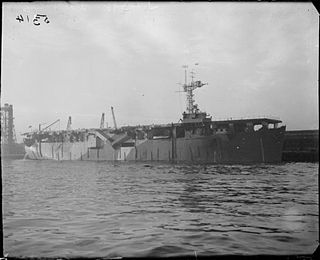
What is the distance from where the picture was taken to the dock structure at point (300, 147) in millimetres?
36034

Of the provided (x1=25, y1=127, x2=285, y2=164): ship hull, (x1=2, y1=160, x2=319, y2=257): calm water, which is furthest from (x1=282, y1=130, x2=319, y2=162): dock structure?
(x1=2, y1=160, x2=319, y2=257): calm water

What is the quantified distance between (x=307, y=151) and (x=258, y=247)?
36.8m

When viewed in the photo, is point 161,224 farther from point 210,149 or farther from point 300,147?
point 300,147

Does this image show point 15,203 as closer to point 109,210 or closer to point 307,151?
point 109,210

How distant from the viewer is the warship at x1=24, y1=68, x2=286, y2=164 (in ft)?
98.9

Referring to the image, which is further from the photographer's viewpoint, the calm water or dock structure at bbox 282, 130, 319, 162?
dock structure at bbox 282, 130, 319, 162

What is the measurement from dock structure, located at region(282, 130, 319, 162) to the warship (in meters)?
7.20

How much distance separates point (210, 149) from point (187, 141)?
2.73 metres

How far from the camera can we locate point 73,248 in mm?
4539

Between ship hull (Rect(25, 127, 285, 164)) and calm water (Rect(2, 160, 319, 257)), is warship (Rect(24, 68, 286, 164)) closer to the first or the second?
ship hull (Rect(25, 127, 285, 164))

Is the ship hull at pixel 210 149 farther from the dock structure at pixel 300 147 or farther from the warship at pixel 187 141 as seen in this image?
the dock structure at pixel 300 147

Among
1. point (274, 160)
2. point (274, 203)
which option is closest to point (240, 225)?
point (274, 203)

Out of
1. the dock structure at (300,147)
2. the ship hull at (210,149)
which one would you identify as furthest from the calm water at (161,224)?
the dock structure at (300,147)

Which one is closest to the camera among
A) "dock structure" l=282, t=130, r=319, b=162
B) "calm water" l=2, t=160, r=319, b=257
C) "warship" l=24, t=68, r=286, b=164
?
"calm water" l=2, t=160, r=319, b=257
